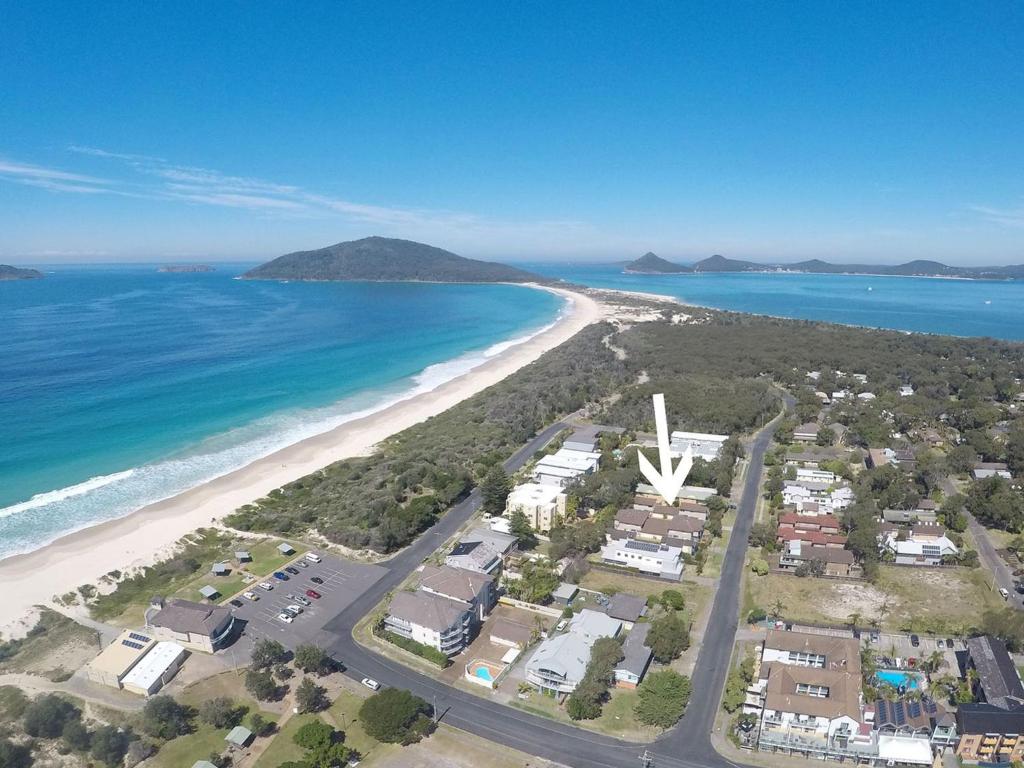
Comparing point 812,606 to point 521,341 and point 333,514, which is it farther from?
point 521,341

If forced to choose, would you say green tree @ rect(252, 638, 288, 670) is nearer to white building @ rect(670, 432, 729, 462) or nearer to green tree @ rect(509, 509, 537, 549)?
green tree @ rect(509, 509, 537, 549)

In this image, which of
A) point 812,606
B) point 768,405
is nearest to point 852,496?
point 812,606

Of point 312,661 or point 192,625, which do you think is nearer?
point 312,661

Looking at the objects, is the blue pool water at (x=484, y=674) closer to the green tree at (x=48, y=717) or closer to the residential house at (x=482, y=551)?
the residential house at (x=482, y=551)

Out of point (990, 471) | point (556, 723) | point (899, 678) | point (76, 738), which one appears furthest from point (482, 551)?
point (990, 471)

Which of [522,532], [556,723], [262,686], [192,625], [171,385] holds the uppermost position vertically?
[171,385]

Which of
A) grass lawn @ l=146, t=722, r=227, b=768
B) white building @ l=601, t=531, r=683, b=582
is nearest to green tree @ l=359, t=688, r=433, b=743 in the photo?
grass lawn @ l=146, t=722, r=227, b=768

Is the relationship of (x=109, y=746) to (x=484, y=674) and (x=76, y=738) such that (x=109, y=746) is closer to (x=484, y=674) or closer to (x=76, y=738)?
(x=76, y=738)
